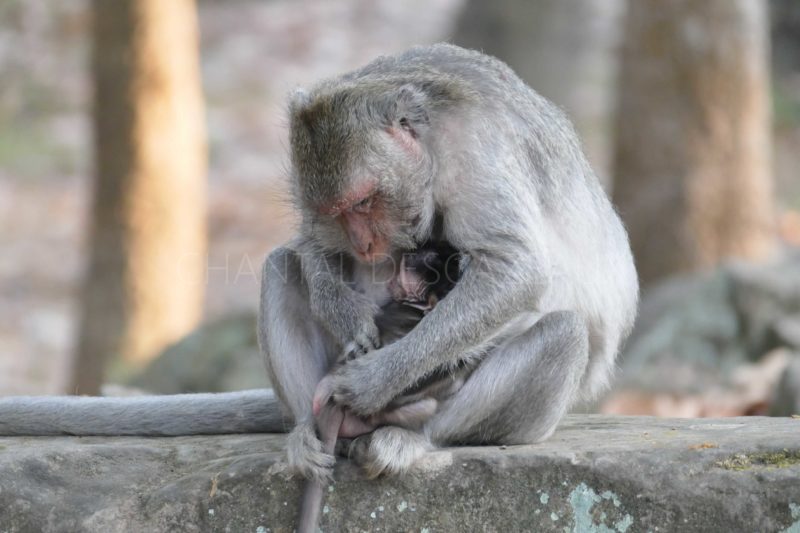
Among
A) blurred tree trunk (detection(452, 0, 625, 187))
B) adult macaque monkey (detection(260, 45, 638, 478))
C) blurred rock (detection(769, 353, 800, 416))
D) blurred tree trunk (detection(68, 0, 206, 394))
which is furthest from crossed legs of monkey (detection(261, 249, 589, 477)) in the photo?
blurred tree trunk (detection(452, 0, 625, 187))

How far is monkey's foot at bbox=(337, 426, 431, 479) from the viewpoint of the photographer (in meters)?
5.20

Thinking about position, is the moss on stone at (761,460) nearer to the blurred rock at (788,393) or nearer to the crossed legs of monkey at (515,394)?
the crossed legs of monkey at (515,394)

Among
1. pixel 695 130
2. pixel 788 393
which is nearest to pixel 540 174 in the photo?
pixel 788 393

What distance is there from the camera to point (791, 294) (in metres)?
11.0

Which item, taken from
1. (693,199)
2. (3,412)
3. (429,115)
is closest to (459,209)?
(429,115)

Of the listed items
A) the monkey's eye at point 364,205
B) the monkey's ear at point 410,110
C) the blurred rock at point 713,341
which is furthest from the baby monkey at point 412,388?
the blurred rock at point 713,341

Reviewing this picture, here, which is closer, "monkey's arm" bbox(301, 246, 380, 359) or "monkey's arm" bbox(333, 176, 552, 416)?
"monkey's arm" bbox(333, 176, 552, 416)

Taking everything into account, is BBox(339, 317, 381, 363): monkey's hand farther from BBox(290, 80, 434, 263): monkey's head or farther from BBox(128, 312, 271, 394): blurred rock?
BBox(128, 312, 271, 394): blurred rock

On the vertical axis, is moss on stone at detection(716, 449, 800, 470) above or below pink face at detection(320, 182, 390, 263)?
below

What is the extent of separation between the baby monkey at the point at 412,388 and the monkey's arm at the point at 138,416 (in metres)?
0.75

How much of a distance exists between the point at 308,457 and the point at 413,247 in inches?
47.1

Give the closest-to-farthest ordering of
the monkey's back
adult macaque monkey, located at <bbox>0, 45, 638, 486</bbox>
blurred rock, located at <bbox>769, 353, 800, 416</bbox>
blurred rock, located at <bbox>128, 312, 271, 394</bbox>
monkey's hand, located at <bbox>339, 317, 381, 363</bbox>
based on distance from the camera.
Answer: adult macaque monkey, located at <bbox>0, 45, 638, 486</bbox> < monkey's hand, located at <bbox>339, 317, 381, 363</bbox> < the monkey's back < blurred rock, located at <bbox>769, 353, 800, 416</bbox> < blurred rock, located at <bbox>128, 312, 271, 394</bbox>

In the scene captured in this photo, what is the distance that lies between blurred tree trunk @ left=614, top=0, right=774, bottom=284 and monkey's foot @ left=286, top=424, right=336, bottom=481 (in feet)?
26.4

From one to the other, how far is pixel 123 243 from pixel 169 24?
230 cm
